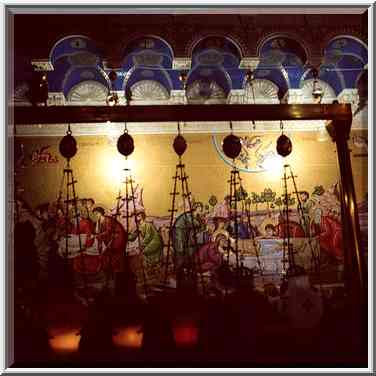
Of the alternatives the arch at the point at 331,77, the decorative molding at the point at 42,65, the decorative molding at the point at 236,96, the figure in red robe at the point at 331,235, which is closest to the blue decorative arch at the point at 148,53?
the decorative molding at the point at 42,65

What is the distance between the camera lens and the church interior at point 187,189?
229 cm

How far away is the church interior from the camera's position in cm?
229

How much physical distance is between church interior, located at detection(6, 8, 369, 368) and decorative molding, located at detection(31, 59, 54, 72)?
1 centimetres

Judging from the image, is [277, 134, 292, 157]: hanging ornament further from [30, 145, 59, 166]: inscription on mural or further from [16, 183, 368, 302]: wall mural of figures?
[30, 145, 59, 166]: inscription on mural

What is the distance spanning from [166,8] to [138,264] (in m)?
3.56

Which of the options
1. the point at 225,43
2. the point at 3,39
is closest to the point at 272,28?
the point at 225,43

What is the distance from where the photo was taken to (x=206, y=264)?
4988 mm

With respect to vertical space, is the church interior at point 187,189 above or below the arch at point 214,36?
below

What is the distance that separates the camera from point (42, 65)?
285 cm

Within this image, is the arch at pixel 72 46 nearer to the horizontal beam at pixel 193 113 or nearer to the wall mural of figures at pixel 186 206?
the horizontal beam at pixel 193 113

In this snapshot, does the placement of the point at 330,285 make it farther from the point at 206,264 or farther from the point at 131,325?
the point at 131,325

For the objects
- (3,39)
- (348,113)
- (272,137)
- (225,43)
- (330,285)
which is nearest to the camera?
(3,39)

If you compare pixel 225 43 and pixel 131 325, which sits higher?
pixel 225 43

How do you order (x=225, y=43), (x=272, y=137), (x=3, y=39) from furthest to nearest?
(x=272, y=137)
(x=225, y=43)
(x=3, y=39)
